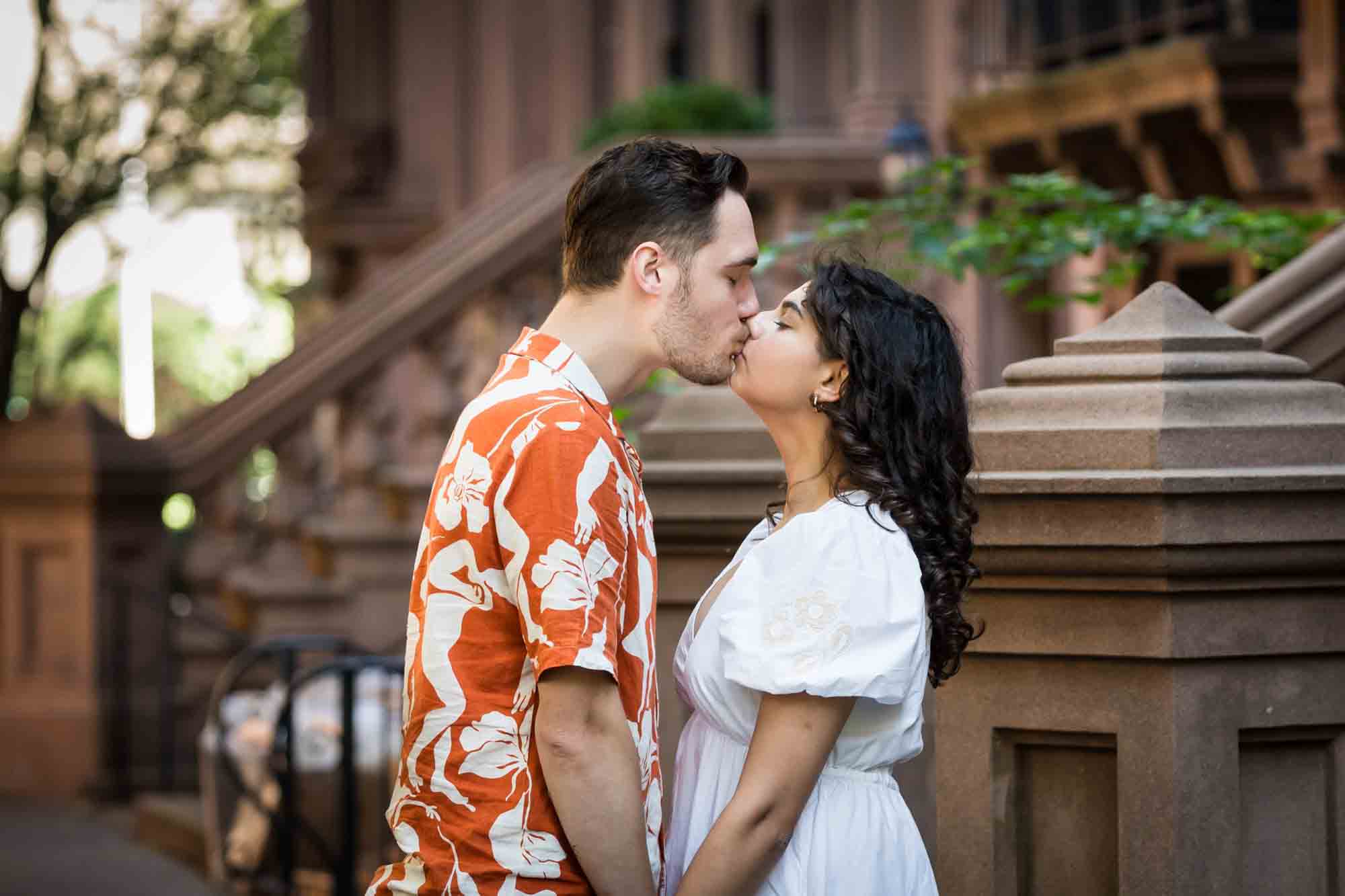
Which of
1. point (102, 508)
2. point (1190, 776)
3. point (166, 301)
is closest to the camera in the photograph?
point (1190, 776)

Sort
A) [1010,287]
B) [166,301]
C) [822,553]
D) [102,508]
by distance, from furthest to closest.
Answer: [166,301], [102,508], [1010,287], [822,553]

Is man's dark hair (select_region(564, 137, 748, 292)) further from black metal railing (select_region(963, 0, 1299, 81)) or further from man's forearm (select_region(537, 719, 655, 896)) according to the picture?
black metal railing (select_region(963, 0, 1299, 81))

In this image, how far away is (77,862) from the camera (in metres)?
8.50

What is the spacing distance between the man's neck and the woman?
0.74ft

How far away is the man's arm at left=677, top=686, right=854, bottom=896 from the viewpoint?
2.66 meters

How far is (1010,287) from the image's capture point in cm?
609

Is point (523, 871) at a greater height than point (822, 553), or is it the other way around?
point (822, 553)

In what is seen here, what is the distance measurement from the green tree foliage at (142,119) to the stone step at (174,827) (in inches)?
390

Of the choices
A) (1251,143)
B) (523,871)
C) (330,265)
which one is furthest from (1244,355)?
(330,265)

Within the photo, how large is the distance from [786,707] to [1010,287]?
3.67 metres

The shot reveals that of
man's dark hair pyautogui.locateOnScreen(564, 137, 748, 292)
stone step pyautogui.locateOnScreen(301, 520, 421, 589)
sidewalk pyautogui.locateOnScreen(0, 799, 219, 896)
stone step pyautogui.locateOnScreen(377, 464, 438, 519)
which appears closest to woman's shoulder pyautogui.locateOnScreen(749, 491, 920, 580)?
man's dark hair pyautogui.locateOnScreen(564, 137, 748, 292)

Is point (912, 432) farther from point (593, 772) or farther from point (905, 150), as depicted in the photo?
point (905, 150)

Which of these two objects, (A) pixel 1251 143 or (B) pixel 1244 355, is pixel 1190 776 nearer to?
(B) pixel 1244 355

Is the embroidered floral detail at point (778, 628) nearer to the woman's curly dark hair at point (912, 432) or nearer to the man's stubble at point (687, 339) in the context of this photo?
the woman's curly dark hair at point (912, 432)
